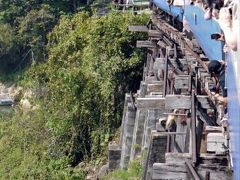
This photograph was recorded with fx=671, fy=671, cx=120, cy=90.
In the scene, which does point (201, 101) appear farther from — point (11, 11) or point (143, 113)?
point (11, 11)

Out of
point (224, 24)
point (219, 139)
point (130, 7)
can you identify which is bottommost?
point (219, 139)

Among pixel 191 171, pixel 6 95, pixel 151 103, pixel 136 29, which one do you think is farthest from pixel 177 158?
pixel 6 95

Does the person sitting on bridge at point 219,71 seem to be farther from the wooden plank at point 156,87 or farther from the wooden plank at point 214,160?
the wooden plank at point 156,87

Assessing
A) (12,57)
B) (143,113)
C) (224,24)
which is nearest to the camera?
(224,24)

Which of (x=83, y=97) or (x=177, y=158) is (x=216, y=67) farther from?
(x=83, y=97)

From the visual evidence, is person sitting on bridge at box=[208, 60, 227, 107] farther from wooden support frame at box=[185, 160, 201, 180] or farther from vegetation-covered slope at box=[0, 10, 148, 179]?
vegetation-covered slope at box=[0, 10, 148, 179]

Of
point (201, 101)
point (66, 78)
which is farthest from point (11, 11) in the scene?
point (201, 101)

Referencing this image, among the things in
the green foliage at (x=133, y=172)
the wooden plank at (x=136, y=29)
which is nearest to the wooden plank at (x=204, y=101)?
the green foliage at (x=133, y=172)
